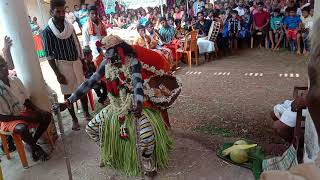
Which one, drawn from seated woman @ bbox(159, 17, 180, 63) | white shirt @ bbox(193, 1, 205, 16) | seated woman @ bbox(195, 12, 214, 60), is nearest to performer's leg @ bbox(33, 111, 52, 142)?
seated woman @ bbox(159, 17, 180, 63)

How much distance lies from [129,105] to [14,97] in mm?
1711

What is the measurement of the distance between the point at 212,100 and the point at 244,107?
71cm

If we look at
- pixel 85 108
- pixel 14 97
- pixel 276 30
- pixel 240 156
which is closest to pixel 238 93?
pixel 240 156

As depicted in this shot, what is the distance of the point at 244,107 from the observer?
581cm

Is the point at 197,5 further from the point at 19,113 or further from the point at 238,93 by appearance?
the point at 19,113

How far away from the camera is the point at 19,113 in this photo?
4559 millimetres

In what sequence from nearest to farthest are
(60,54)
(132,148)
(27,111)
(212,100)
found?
(132,148), (27,111), (60,54), (212,100)

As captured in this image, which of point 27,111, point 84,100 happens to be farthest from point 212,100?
point 27,111

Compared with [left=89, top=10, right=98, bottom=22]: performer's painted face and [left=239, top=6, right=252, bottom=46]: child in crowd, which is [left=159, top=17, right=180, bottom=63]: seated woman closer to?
[left=239, top=6, right=252, bottom=46]: child in crowd

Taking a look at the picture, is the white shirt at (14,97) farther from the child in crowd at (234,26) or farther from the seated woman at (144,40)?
the child in crowd at (234,26)

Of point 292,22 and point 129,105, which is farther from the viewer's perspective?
point 292,22

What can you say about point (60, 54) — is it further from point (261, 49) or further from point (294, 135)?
point (261, 49)

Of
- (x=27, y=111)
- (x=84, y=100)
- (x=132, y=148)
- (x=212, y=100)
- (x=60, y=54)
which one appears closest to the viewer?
(x=132, y=148)

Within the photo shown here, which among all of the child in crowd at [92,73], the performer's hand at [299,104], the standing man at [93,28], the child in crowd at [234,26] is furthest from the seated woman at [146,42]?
the performer's hand at [299,104]
